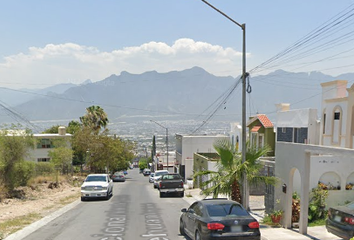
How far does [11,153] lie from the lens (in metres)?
24.6

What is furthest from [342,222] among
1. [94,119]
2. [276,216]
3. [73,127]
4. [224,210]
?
[73,127]

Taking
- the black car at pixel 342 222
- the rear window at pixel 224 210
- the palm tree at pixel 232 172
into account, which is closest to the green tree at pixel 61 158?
the palm tree at pixel 232 172

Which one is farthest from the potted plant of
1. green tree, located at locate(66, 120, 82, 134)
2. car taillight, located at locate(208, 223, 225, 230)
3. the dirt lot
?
green tree, located at locate(66, 120, 82, 134)

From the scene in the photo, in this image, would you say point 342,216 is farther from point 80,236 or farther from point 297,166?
point 80,236

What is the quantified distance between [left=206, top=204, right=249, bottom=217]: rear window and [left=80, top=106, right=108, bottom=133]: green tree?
1934 inches

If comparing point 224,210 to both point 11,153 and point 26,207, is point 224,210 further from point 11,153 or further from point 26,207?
point 11,153

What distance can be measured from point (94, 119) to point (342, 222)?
52.4 metres

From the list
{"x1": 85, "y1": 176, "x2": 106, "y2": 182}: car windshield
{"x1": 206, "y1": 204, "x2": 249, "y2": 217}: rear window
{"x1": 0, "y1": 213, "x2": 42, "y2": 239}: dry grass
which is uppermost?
{"x1": 206, "y1": 204, "x2": 249, "y2": 217}: rear window

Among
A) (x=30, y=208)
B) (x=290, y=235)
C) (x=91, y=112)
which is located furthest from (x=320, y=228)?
(x=91, y=112)

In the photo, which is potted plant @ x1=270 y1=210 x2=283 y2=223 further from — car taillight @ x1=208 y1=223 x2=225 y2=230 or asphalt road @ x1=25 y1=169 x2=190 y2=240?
car taillight @ x1=208 y1=223 x2=225 y2=230

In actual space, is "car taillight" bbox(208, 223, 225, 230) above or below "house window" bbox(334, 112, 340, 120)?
below

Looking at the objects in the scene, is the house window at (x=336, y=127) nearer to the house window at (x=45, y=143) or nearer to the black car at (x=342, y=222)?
the black car at (x=342, y=222)

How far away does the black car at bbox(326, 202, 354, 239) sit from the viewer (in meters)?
9.58

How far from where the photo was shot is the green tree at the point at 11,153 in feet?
79.8
